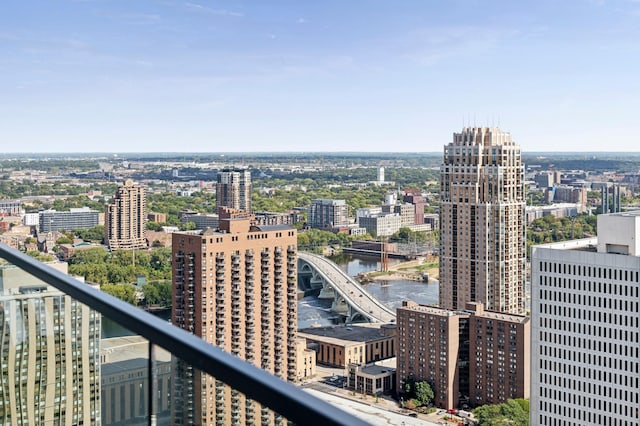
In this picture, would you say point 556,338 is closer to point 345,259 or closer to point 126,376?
point 126,376

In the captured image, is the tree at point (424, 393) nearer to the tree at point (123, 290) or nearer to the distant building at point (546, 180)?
the tree at point (123, 290)

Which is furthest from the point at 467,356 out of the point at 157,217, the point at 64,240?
the point at 157,217

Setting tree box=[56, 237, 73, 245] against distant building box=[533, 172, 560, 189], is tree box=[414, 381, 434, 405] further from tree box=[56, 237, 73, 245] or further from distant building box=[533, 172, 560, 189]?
distant building box=[533, 172, 560, 189]

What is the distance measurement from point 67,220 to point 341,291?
27.5ft

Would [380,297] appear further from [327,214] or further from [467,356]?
[327,214]

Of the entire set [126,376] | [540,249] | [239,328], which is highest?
[126,376]

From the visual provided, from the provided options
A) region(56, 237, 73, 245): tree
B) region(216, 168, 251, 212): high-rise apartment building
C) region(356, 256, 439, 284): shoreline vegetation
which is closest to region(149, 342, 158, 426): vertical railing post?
region(356, 256, 439, 284): shoreline vegetation

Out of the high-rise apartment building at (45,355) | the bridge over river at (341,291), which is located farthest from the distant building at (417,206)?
the high-rise apartment building at (45,355)

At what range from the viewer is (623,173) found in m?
26.9

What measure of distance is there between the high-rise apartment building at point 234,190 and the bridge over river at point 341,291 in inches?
285

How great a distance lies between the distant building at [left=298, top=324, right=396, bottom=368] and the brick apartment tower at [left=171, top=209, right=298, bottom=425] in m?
1.38

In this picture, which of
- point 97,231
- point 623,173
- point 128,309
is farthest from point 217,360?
point 623,173

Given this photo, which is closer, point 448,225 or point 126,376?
point 126,376

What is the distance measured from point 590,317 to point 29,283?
635 cm
